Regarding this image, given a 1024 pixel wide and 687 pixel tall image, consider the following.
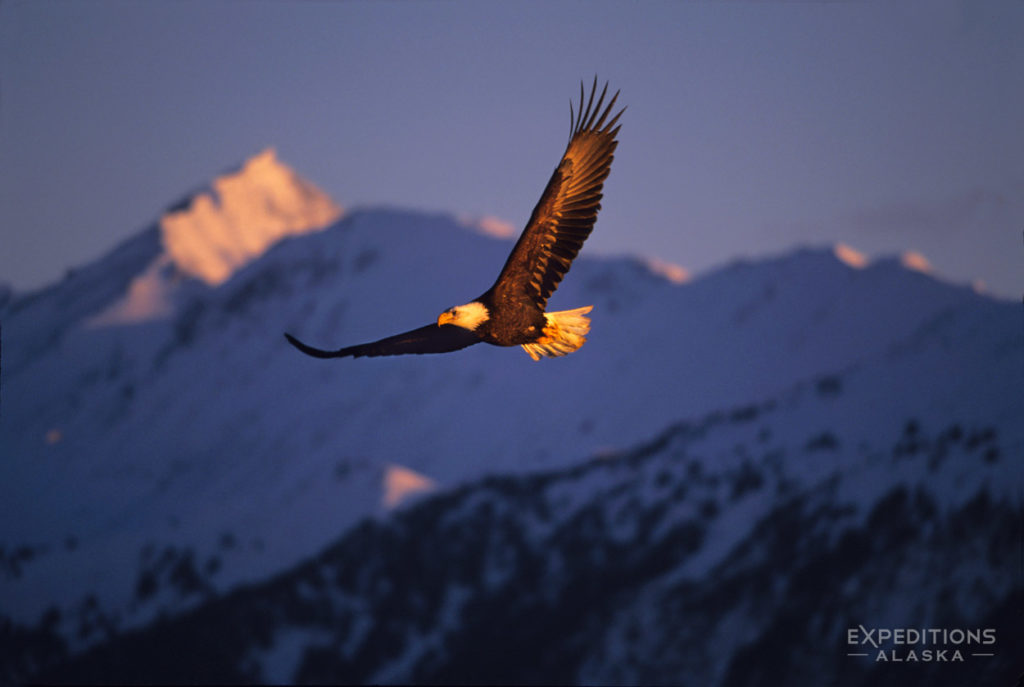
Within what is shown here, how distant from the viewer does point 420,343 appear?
13328 millimetres

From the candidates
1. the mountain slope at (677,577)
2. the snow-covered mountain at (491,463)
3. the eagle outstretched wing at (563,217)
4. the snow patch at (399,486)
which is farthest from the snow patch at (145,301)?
the eagle outstretched wing at (563,217)

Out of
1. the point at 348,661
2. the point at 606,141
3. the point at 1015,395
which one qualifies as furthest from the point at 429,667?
the point at 606,141

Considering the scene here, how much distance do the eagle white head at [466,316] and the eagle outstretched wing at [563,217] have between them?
1.01 ft

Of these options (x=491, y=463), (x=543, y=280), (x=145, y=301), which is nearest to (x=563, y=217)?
(x=543, y=280)

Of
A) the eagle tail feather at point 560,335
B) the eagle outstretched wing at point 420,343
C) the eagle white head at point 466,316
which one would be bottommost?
the eagle outstretched wing at point 420,343

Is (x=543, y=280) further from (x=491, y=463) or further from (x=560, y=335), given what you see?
(x=491, y=463)

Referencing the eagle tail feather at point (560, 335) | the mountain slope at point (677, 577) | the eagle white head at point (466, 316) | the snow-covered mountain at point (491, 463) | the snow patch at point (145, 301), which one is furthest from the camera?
the snow patch at point (145, 301)

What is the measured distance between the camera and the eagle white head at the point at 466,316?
13.1 metres

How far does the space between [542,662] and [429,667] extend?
10.8 metres

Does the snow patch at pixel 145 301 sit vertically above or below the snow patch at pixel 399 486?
above

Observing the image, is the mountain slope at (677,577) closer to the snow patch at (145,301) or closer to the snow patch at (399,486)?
the snow patch at (399,486)

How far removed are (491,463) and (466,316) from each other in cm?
11327

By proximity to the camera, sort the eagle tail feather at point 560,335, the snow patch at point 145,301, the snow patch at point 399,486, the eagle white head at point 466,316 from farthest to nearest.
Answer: the snow patch at point 145,301 → the snow patch at point 399,486 → the eagle tail feather at point 560,335 → the eagle white head at point 466,316

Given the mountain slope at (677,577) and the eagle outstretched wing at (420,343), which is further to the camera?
the mountain slope at (677,577)
